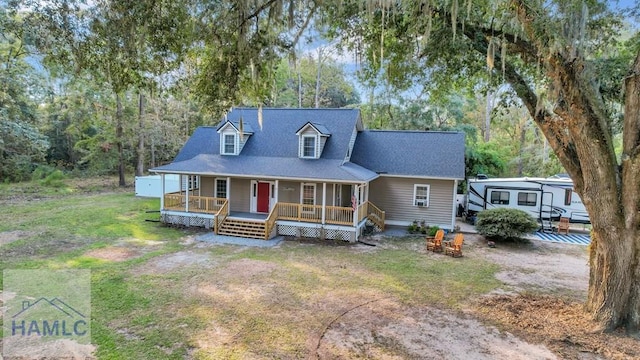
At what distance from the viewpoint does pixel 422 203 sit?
1552 centimetres

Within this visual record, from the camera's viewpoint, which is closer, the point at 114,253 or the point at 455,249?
the point at 114,253

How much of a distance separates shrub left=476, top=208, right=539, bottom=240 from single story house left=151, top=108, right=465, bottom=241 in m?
1.65

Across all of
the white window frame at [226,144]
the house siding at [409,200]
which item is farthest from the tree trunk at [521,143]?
the white window frame at [226,144]

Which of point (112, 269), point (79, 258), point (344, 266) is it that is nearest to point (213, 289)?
point (112, 269)

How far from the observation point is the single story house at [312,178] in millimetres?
13719

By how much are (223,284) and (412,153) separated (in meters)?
10.8

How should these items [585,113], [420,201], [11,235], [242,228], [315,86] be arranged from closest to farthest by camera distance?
[585,113], [11,235], [242,228], [420,201], [315,86]

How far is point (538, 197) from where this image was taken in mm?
16219

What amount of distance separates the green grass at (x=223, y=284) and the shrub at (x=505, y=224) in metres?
2.54

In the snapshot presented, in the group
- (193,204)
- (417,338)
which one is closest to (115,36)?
(417,338)

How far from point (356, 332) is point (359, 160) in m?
10.8

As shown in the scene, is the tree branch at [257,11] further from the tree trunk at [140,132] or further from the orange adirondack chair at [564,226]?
the tree trunk at [140,132]

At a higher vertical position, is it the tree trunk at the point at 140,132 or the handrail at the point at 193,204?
the tree trunk at the point at 140,132

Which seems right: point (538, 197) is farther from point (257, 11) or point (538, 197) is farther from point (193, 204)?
point (193, 204)
